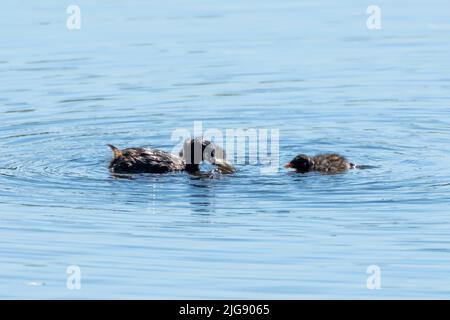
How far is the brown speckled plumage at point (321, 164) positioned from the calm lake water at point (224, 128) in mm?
179

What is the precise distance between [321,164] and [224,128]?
8.61 feet

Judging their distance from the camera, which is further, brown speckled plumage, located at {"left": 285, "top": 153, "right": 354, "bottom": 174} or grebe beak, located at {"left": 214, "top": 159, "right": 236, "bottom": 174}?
grebe beak, located at {"left": 214, "top": 159, "right": 236, "bottom": 174}

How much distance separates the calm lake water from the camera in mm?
11797

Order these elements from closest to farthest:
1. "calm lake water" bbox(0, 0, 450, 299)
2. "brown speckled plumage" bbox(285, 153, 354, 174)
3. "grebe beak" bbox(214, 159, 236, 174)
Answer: "calm lake water" bbox(0, 0, 450, 299) < "brown speckled plumage" bbox(285, 153, 354, 174) < "grebe beak" bbox(214, 159, 236, 174)

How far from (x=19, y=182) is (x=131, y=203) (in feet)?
5.33

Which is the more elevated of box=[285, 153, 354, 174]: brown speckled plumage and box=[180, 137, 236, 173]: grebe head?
box=[180, 137, 236, 173]: grebe head

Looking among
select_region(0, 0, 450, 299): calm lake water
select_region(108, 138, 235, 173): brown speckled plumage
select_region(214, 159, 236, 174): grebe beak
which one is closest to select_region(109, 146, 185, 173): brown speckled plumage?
select_region(108, 138, 235, 173): brown speckled plumage

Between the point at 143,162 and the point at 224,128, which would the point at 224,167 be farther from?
the point at 224,128

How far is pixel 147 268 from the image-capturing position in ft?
38.9

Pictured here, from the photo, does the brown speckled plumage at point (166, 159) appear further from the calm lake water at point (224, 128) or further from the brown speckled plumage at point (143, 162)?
the calm lake water at point (224, 128)

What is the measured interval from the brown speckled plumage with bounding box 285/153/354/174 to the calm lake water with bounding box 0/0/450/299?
179mm

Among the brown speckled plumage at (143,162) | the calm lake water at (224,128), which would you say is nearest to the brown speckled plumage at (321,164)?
the calm lake water at (224,128)

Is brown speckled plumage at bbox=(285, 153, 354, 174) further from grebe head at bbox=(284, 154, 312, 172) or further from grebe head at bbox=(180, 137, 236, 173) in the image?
grebe head at bbox=(180, 137, 236, 173)
